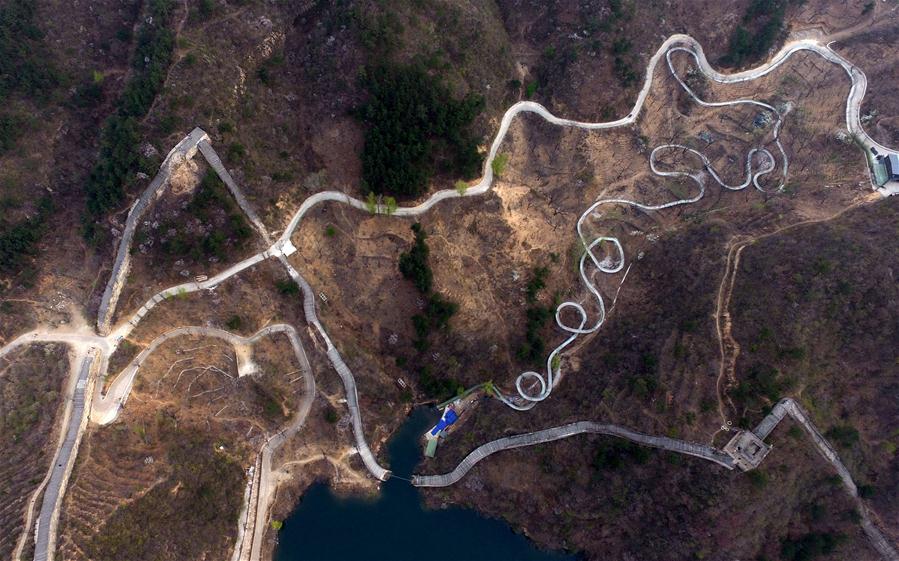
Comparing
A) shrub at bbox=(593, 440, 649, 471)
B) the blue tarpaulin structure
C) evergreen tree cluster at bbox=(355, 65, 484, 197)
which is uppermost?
evergreen tree cluster at bbox=(355, 65, 484, 197)

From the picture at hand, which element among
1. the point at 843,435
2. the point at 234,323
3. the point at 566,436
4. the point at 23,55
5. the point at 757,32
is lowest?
the point at 843,435

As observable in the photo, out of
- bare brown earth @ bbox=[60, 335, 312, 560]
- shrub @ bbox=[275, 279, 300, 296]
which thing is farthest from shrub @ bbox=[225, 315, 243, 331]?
shrub @ bbox=[275, 279, 300, 296]

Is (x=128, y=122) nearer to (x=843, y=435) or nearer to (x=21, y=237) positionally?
(x=21, y=237)

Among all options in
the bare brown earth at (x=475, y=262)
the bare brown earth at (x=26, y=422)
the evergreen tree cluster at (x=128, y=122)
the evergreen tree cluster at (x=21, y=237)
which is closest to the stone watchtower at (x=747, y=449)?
the bare brown earth at (x=475, y=262)

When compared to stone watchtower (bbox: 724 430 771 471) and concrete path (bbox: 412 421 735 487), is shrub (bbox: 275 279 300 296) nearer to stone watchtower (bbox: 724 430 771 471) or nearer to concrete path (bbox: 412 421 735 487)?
concrete path (bbox: 412 421 735 487)

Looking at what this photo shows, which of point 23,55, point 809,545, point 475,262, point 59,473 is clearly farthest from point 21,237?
point 809,545

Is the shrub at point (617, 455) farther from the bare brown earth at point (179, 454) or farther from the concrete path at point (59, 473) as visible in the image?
the concrete path at point (59, 473)
